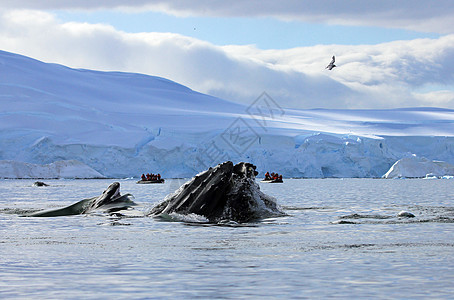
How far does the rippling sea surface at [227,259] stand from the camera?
8102 mm

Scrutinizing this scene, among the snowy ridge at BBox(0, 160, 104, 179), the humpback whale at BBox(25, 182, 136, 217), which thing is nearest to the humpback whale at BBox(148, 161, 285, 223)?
the humpback whale at BBox(25, 182, 136, 217)

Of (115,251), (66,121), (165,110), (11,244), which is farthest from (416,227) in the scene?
(165,110)

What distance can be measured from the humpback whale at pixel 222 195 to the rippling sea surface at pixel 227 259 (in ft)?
2.68

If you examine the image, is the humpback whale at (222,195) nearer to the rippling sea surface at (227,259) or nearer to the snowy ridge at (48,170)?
the rippling sea surface at (227,259)

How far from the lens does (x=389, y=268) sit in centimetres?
966

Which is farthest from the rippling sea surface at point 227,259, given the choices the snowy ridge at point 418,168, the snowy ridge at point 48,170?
the snowy ridge at point 418,168

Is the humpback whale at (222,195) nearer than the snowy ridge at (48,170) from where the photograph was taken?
Yes

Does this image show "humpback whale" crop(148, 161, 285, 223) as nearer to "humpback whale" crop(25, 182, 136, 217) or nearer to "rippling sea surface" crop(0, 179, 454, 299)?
"rippling sea surface" crop(0, 179, 454, 299)

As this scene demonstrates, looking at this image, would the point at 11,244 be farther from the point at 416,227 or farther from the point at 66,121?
the point at 66,121

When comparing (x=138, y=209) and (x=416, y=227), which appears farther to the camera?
(x=138, y=209)

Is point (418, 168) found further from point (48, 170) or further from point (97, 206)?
point (97, 206)

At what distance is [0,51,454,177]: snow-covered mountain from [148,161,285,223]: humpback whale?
2382 inches

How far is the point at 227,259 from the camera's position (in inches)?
426

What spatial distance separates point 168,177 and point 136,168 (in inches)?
152
